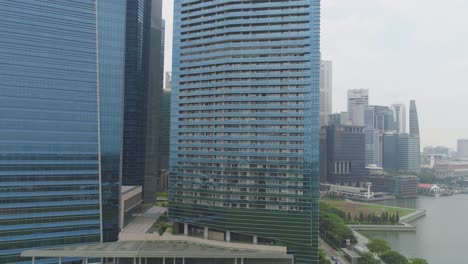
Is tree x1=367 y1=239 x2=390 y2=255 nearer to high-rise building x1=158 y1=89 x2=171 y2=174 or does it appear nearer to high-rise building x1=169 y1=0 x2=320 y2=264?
high-rise building x1=169 y1=0 x2=320 y2=264

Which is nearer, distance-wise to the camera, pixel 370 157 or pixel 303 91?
pixel 303 91

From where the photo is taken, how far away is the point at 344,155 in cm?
13938

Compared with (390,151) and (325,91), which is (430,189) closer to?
(390,151)

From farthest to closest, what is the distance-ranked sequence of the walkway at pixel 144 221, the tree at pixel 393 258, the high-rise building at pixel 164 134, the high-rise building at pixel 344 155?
1. the high-rise building at pixel 344 155
2. the high-rise building at pixel 164 134
3. the walkway at pixel 144 221
4. the tree at pixel 393 258

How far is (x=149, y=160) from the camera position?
277ft

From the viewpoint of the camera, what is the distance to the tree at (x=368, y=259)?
50550mm

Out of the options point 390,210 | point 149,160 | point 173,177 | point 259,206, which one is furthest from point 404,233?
point 149,160

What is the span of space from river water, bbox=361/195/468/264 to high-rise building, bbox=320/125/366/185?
32.9 meters

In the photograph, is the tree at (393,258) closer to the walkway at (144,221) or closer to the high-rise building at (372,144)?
the walkway at (144,221)

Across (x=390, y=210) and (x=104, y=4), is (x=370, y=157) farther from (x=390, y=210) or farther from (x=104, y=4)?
(x=104, y=4)

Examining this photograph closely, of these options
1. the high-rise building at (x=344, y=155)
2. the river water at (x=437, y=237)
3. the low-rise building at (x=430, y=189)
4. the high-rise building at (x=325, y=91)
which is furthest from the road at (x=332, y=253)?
the high-rise building at (x=325, y=91)

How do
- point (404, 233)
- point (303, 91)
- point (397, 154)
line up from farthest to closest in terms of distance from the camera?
point (397, 154)
point (404, 233)
point (303, 91)

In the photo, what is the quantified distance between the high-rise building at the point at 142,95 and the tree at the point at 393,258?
174ft

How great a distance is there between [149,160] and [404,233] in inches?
2424
